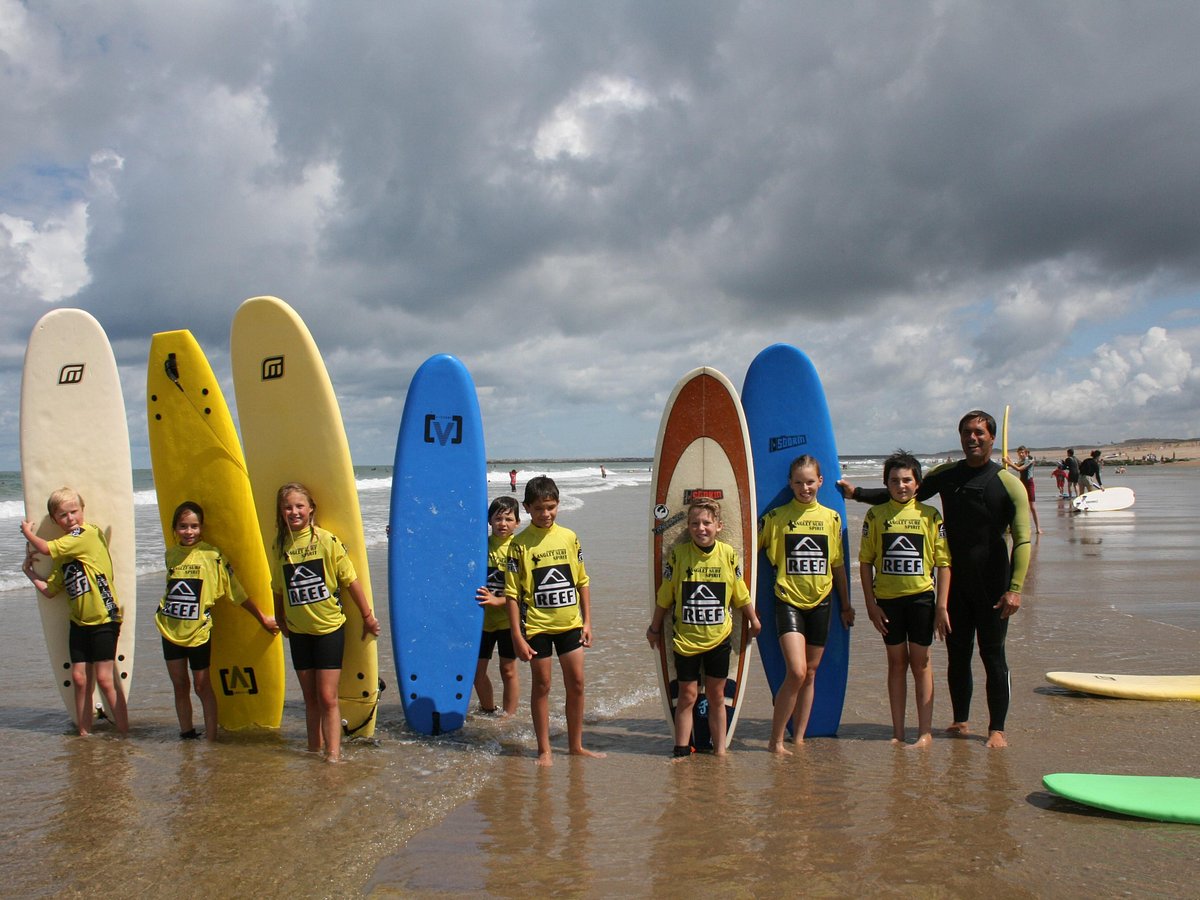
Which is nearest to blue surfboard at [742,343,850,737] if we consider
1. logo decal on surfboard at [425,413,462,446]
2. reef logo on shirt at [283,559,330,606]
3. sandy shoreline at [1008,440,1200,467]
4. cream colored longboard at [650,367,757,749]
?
cream colored longboard at [650,367,757,749]

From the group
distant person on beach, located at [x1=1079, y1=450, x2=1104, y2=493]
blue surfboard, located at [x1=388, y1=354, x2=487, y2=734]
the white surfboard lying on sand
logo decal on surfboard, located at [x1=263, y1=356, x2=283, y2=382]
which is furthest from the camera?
distant person on beach, located at [x1=1079, y1=450, x2=1104, y2=493]

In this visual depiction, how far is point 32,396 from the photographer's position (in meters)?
4.63

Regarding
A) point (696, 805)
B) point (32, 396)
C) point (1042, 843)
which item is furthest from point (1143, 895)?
point (32, 396)

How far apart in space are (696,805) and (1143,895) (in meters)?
1.40

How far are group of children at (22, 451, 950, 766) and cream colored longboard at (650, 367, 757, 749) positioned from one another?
18cm

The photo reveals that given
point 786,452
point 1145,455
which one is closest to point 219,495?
point 786,452

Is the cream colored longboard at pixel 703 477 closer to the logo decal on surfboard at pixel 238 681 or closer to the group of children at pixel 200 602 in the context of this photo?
the group of children at pixel 200 602

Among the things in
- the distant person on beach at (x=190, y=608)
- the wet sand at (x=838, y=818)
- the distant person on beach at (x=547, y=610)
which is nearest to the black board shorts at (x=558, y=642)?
the distant person on beach at (x=547, y=610)

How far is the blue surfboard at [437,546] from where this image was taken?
14.1ft

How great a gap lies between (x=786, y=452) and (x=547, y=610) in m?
1.60

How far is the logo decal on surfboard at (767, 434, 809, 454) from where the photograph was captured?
4484mm

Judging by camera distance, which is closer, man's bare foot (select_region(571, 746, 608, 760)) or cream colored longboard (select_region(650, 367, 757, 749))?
man's bare foot (select_region(571, 746, 608, 760))

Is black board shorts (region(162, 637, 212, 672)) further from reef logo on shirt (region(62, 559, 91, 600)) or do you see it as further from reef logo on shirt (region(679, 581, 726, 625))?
reef logo on shirt (region(679, 581, 726, 625))

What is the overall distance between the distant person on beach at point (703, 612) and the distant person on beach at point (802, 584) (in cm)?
19
